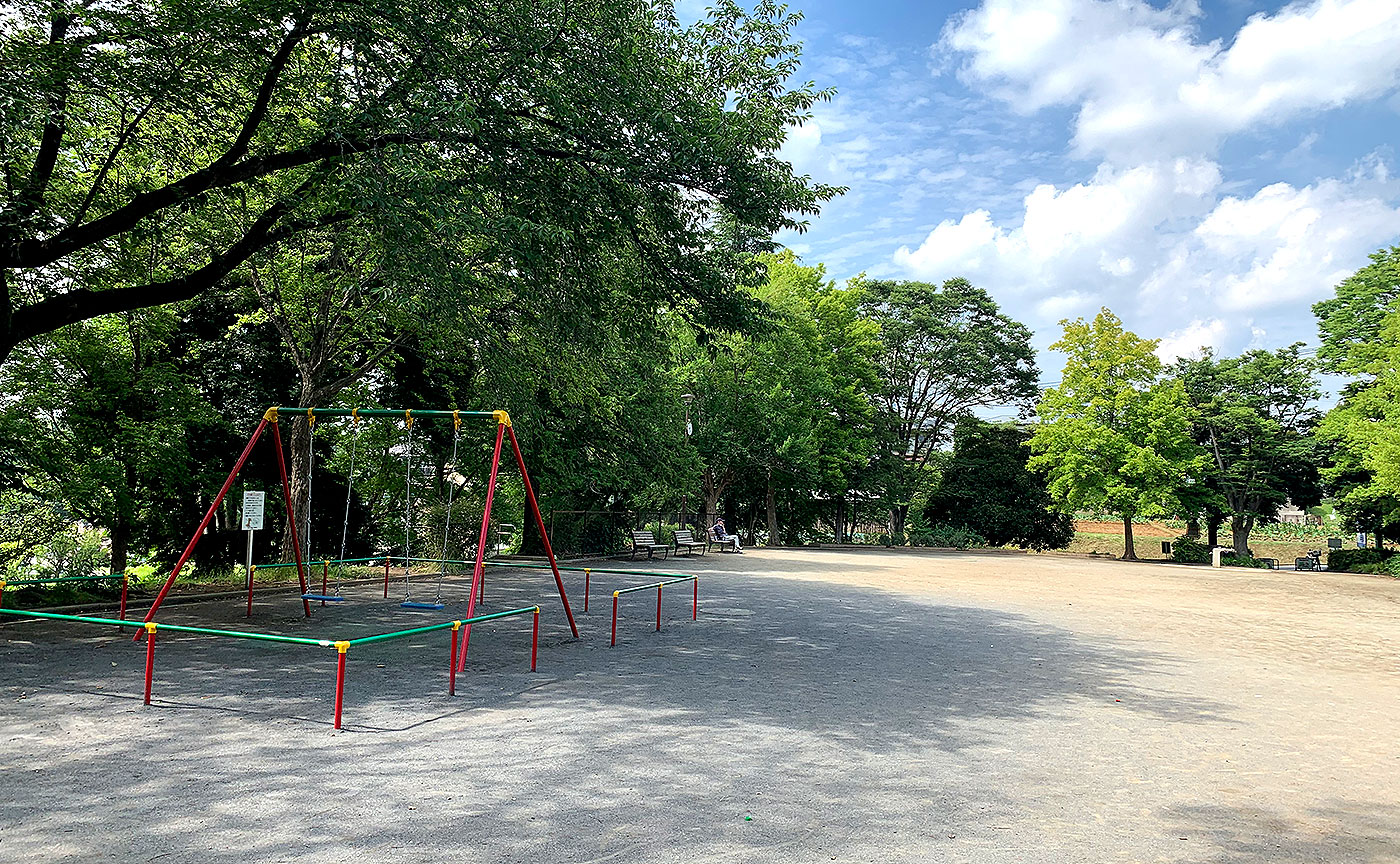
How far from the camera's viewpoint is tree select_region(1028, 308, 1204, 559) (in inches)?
1460

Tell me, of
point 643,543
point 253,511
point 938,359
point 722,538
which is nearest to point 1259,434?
point 938,359

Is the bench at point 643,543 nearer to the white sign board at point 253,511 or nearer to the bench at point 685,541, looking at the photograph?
the bench at point 685,541

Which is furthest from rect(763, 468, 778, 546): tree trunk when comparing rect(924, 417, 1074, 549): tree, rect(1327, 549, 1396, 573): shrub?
rect(1327, 549, 1396, 573): shrub

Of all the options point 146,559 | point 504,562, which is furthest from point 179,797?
point 146,559

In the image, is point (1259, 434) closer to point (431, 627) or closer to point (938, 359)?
point (938, 359)

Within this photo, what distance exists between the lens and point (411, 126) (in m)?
10.2

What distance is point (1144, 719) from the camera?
27.3 feet

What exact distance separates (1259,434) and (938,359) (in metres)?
16.5

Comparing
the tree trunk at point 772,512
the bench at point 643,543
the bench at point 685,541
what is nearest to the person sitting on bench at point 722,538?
the bench at point 685,541

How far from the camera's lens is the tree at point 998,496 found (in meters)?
45.8

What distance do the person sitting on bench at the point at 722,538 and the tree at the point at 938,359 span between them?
54.7 feet

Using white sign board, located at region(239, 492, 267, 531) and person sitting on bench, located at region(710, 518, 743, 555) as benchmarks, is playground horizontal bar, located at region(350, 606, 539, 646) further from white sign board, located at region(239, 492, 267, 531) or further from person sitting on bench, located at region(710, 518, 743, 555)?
person sitting on bench, located at region(710, 518, 743, 555)

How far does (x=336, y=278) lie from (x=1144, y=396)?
109 feet

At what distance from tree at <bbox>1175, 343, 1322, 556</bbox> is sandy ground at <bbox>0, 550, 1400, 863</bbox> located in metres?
30.1
